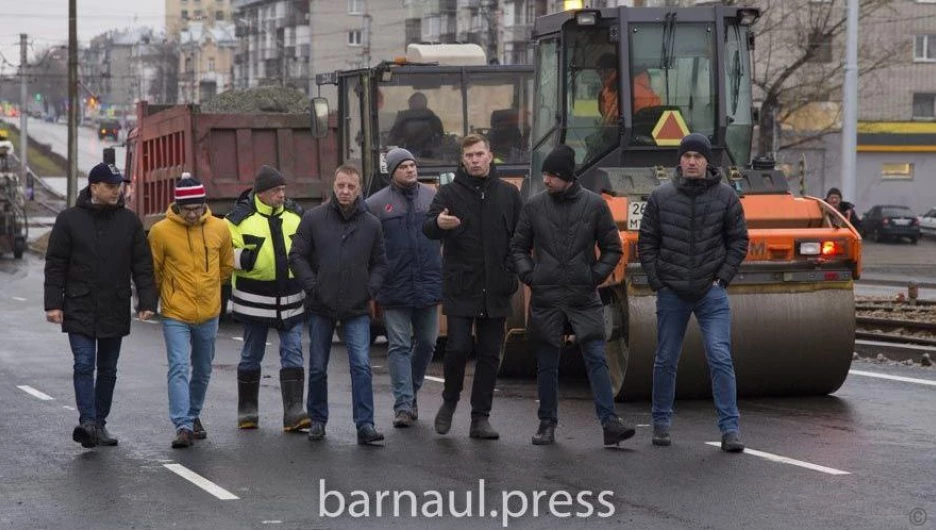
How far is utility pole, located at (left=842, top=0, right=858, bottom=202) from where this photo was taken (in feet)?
102


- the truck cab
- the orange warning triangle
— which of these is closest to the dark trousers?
the orange warning triangle

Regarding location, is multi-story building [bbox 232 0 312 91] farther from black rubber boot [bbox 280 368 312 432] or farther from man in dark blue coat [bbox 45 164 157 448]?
man in dark blue coat [bbox 45 164 157 448]

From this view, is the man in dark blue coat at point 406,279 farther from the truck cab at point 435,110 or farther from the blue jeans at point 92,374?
the truck cab at point 435,110

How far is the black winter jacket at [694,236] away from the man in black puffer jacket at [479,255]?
2.98 feet

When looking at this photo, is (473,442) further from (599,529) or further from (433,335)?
(599,529)

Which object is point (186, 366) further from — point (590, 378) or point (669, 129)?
point (669, 129)

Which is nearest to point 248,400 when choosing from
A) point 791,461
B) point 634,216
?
point 634,216

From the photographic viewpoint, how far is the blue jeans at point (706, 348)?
10.9 meters

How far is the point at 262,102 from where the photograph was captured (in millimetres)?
27000

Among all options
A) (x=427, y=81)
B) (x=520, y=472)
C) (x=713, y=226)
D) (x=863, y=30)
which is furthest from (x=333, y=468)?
(x=863, y=30)

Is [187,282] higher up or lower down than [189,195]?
lower down

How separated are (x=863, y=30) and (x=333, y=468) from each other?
5853cm

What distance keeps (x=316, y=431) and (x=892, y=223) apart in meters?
48.6

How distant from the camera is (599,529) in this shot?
8.35 m
